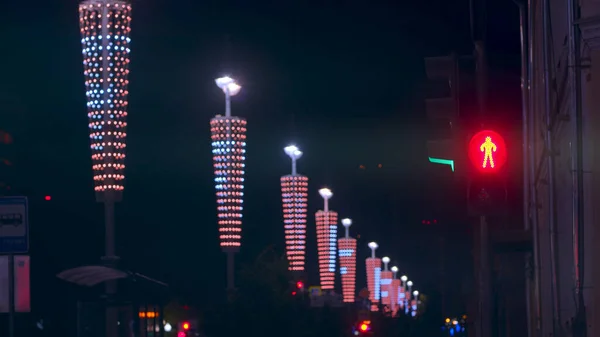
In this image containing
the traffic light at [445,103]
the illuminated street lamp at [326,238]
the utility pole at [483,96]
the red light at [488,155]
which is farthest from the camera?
the illuminated street lamp at [326,238]

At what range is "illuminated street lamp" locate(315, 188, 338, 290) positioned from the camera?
111 meters

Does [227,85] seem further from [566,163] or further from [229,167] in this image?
[566,163]

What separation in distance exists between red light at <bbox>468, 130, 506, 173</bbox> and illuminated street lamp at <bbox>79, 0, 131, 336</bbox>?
30.9 metres

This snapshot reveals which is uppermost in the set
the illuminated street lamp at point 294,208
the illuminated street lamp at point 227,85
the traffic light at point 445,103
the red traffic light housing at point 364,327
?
the illuminated street lamp at point 227,85

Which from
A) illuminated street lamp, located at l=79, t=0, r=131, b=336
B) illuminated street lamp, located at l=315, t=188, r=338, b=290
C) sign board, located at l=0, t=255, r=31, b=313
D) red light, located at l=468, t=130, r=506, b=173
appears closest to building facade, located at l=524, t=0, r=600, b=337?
red light, located at l=468, t=130, r=506, b=173

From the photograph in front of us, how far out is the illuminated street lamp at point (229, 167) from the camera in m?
57.7

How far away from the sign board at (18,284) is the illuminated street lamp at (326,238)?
9421cm

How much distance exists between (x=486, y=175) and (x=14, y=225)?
6020 mm

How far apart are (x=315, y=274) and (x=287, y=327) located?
119517 millimetres

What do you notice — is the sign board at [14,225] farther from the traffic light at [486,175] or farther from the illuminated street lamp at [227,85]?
the illuminated street lamp at [227,85]

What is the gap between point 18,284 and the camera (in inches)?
551

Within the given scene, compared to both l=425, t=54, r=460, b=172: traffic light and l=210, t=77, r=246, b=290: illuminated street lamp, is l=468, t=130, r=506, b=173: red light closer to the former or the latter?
l=425, t=54, r=460, b=172: traffic light

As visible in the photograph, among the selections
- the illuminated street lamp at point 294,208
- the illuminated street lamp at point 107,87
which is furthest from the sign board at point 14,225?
the illuminated street lamp at point 294,208

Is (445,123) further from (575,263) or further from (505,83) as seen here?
(505,83)
